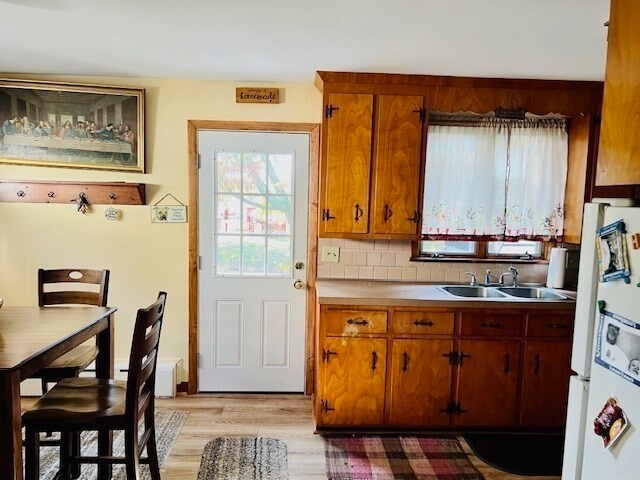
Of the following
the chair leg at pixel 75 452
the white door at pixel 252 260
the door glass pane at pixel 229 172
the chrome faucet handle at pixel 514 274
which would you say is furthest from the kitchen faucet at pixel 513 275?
the chair leg at pixel 75 452

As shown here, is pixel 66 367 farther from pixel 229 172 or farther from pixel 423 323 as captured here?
pixel 423 323

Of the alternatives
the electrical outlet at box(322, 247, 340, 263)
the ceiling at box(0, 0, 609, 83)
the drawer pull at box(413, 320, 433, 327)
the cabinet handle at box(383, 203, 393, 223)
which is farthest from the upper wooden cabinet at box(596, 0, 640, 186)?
the electrical outlet at box(322, 247, 340, 263)

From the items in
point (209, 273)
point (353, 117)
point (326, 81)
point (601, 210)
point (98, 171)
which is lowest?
point (209, 273)

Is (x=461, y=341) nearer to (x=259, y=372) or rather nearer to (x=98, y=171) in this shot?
(x=259, y=372)

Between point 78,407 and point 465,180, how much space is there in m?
2.66

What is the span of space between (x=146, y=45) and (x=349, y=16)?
46.7 inches

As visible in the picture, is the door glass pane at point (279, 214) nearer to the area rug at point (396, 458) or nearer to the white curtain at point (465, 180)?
the white curtain at point (465, 180)

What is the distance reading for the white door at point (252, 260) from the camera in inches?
123

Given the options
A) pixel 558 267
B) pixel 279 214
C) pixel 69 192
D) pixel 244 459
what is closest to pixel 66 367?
pixel 244 459

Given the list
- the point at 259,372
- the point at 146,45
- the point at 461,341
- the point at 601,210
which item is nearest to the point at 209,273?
the point at 259,372

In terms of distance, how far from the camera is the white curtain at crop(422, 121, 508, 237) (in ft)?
10.0

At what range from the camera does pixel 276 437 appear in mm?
2662

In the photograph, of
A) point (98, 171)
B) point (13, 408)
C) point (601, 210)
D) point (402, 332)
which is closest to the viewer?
point (601, 210)

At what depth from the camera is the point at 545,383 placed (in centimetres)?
269
